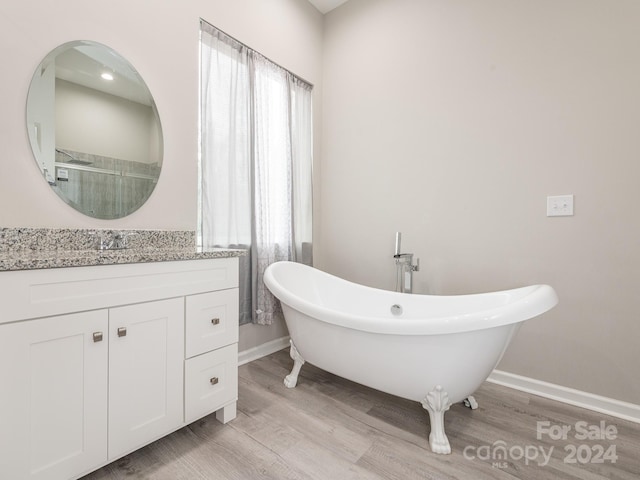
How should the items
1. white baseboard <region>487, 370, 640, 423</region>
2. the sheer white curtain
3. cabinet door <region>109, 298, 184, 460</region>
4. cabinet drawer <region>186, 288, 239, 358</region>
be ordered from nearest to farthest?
cabinet door <region>109, 298, 184, 460</region> → cabinet drawer <region>186, 288, 239, 358</region> → white baseboard <region>487, 370, 640, 423</region> → the sheer white curtain

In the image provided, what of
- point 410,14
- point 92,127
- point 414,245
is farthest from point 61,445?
point 410,14

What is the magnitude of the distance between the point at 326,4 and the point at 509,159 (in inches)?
83.1

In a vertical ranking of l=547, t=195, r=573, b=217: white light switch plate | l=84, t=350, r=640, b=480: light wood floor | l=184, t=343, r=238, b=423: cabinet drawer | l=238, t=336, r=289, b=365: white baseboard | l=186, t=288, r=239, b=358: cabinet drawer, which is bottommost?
l=84, t=350, r=640, b=480: light wood floor

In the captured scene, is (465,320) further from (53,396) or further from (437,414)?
(53,396)

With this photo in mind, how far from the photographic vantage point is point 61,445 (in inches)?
40.3

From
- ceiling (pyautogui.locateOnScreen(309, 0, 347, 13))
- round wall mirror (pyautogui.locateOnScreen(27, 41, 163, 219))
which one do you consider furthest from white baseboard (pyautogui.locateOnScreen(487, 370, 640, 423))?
ceiling (pyautogui.locateOnScreen(309, 0, 347, 13))

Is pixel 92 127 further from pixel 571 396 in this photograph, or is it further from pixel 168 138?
pixel 571 396

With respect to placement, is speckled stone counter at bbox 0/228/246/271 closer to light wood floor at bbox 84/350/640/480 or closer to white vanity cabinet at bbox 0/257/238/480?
white vanity cabinet at bbox 0/257/238/480

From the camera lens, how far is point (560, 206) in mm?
1793

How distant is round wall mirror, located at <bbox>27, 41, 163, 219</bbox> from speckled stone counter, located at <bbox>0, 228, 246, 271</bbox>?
6.0 inches

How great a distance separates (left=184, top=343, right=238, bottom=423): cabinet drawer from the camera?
4.49ft

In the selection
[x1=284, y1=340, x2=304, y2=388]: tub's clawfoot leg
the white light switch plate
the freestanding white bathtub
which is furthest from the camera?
[x1=284, y1=340, x2=304, y2=388]: tub's clawfoot leg

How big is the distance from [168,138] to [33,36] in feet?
2.14

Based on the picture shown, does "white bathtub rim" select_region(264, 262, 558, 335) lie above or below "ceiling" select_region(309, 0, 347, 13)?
below
